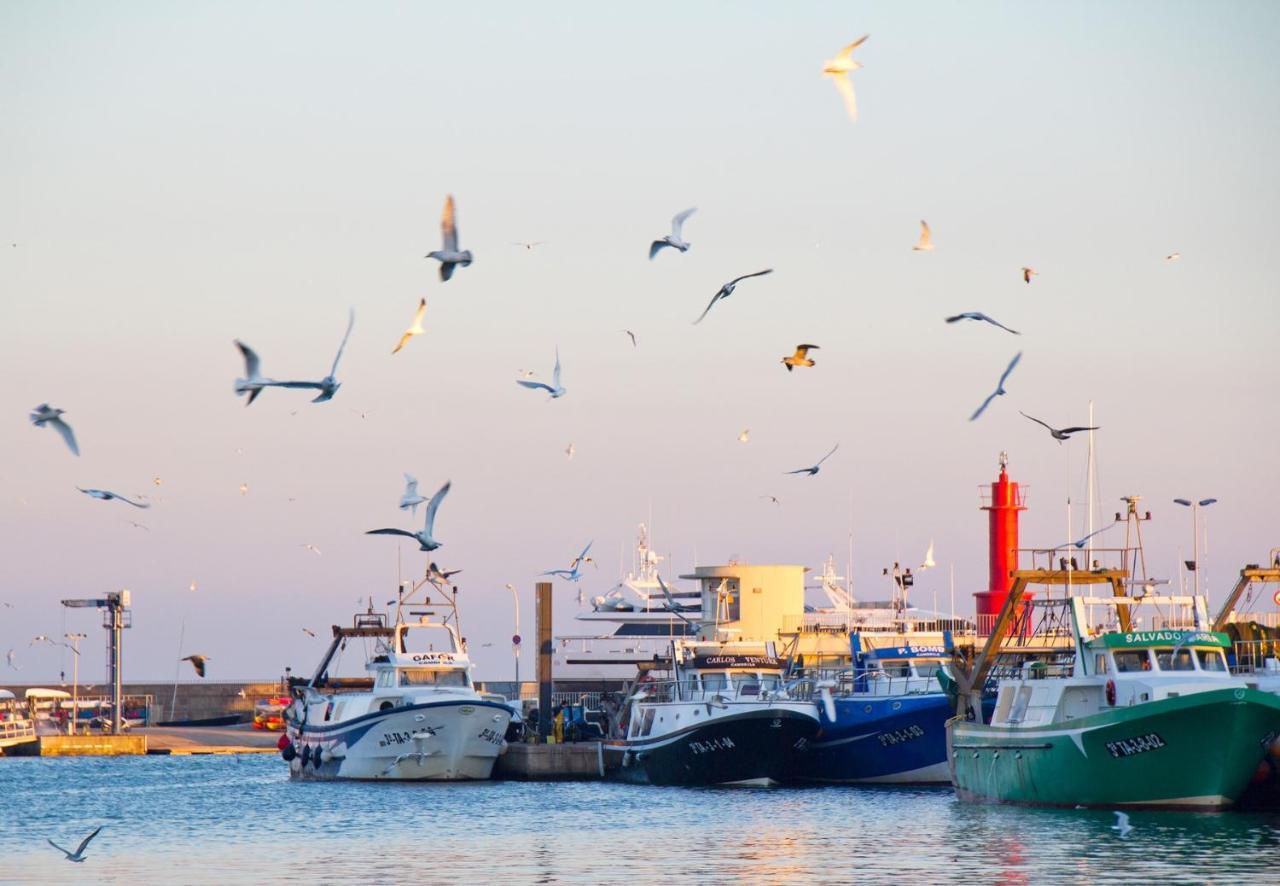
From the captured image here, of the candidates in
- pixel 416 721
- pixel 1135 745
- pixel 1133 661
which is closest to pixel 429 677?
pixel 416 721

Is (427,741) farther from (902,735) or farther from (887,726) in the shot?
(902,735)

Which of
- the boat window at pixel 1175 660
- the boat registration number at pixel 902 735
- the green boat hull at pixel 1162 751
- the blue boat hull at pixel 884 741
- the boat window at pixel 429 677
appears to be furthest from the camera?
the boat window at pixel 429 677

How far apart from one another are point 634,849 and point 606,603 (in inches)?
2482

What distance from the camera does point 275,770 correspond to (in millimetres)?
79312

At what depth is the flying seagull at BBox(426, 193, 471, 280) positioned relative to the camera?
1242 inches

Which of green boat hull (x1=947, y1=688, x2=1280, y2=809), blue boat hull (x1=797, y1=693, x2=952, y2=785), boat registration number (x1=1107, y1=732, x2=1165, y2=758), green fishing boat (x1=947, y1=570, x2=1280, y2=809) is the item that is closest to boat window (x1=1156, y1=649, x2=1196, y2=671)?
green fishing boat (x1=947, y1=570, x2=1280, y2=809)

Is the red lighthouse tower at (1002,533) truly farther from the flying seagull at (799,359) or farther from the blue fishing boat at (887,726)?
the flying seagull at (799,359)

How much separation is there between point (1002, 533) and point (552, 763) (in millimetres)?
20094

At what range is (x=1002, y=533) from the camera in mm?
75000

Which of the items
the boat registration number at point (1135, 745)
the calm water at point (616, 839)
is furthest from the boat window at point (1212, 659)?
the calm water at point (616, 839)

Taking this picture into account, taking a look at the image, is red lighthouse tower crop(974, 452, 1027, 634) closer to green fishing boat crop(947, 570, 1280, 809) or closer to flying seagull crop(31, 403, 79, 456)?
green fishing boat crop(947, 570, 1280, 809)

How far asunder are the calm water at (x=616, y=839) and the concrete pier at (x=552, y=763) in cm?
639

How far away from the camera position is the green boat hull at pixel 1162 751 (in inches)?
1515

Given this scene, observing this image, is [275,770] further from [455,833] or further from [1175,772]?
[1175,772]
